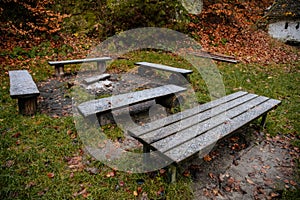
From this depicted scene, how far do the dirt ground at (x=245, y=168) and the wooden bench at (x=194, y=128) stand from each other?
1.06 feet

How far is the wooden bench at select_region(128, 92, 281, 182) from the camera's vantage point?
7.15 ft

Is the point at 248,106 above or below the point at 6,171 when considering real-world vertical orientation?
above

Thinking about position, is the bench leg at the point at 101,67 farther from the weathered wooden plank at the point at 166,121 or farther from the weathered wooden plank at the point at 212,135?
the weathered wooden plank at the point at 212,135

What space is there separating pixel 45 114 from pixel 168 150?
2.70 m

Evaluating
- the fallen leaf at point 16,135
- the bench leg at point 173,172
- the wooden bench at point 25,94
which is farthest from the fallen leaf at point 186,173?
→ the wooden bench at point 25,94

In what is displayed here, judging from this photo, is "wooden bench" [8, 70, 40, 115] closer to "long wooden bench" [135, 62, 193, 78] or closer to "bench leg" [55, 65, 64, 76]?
"bench leg" [55, 65, 64, 76]

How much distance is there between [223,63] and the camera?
293 inches

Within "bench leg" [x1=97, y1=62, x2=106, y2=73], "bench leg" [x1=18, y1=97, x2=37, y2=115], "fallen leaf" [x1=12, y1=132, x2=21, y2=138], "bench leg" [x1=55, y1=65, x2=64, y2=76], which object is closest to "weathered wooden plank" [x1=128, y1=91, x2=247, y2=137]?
"fallen leaf" [x1=12, y1=132, x2=21, y2=138]

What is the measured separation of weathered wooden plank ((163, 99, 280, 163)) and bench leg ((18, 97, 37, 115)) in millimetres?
2773

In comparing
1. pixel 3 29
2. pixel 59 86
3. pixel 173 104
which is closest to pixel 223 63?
pixel 173 104

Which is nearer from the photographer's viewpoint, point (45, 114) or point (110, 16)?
point (45, 114)

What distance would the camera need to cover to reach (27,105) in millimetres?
3686

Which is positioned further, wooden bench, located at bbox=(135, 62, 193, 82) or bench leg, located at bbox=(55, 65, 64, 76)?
bench leg, located at bbox=(55, 65, 64, 76)

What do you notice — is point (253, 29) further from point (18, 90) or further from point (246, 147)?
point (18, 90)
